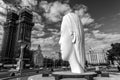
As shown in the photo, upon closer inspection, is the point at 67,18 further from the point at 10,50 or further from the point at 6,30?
the point at 6,30

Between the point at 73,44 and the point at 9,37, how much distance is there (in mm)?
94410

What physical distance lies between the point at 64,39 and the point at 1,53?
320 feet

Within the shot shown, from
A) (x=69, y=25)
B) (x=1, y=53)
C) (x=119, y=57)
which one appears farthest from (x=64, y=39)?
(x=1, y=53)

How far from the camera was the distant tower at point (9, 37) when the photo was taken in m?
91.0

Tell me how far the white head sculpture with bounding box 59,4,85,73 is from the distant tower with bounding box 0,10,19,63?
280 ft

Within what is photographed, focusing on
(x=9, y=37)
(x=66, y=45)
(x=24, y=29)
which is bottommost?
(x=66, y=45)

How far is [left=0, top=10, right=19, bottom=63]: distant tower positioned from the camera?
91000 mm

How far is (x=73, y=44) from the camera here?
13883mm

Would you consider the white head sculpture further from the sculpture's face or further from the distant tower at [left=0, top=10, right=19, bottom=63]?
the distant tower at [left=0, top=10, right=19, bottom=63]

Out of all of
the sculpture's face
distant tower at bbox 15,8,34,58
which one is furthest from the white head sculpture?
distant tower at bbox 15,8,34,58

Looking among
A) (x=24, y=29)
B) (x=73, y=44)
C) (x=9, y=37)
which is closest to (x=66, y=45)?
(x=73, y=44)

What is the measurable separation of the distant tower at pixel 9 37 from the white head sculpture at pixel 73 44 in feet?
280

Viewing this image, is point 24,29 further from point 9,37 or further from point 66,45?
→ point 66,45

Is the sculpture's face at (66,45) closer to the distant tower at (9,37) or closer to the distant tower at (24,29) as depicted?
the distant tower at (24,29)
